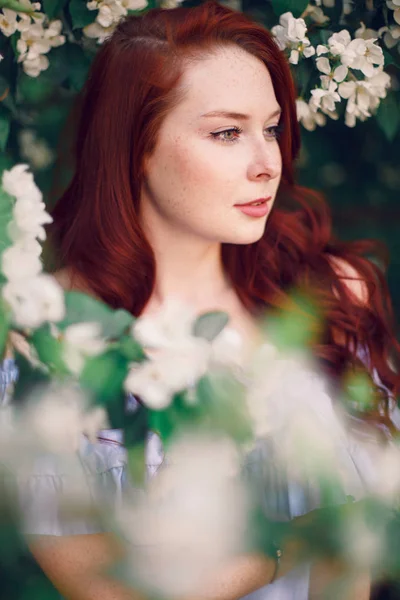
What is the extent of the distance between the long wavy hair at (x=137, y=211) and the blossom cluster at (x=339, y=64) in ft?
0.38

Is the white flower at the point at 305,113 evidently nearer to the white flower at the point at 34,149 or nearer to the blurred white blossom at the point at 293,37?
the blurred white blossom at the point at 293,37

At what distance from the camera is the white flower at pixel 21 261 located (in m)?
0.86

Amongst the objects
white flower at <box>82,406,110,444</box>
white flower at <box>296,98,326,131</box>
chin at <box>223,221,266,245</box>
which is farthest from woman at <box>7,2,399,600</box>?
white flower at <box>82,406,110,444</box>

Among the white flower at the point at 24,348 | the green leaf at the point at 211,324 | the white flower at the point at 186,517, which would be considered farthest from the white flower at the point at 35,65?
the green leaf at the point at 211,324

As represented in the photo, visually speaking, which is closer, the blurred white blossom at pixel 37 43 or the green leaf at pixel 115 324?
the green leaf at pixel 115 324

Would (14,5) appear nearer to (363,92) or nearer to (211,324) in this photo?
(363,92)

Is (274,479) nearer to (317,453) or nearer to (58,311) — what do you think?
(317,453)

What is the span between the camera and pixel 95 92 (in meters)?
1.60

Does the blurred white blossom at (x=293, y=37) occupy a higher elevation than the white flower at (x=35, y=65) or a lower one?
higher

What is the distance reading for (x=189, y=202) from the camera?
4.91 ft

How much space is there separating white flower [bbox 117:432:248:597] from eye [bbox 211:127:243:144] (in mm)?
638

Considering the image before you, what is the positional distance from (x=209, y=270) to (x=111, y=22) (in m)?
0.59

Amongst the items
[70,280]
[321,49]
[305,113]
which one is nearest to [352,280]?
[305,113]

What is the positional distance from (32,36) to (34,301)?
1109 millimetres
